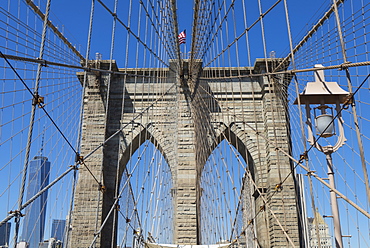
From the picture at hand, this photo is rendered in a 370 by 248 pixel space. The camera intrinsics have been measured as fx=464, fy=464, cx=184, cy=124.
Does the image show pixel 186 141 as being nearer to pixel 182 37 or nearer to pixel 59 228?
pixel 182 37

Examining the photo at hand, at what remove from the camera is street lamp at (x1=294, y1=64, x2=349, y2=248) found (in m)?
4.48

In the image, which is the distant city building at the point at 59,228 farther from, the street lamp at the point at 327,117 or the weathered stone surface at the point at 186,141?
the street lamp at the point at 327,117

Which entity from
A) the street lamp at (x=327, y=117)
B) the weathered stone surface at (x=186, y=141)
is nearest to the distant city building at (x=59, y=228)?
the weathered stone surface at (x=186, y=141)

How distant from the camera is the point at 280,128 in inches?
490

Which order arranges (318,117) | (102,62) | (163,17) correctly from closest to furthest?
(318,117)
(163,17)
(102,62)

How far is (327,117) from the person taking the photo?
15.5 feet

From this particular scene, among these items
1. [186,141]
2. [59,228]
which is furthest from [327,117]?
[59,228]

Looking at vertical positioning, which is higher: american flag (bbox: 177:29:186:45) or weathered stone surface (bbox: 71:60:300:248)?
american flag (bbox: 177:29:186:45)

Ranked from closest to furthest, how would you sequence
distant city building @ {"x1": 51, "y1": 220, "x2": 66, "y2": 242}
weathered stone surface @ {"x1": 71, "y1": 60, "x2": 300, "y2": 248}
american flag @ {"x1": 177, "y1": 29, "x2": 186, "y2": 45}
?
1. distant city building @ {"x1": 51, "y1": 220, "x2": 66, "y2": 242}
2. weathered stone surface @ {"x1": 71, "y1": 60, "x2": 300, "y2": 248}
3. american flag @ {"x1": 177, "y1": 29, "x2": 186, "y2": 45}

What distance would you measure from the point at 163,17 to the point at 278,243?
20.2ft

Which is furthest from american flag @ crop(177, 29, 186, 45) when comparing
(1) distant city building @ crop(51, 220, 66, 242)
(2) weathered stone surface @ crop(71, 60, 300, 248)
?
(1) distant city building @ crop(51, 220, 66, 242)

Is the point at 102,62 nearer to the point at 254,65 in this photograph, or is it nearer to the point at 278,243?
the point at 254,65

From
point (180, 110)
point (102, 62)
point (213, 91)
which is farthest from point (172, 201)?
point (102, 62)

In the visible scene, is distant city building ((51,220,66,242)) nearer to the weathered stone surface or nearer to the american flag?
the weathered stone surface
